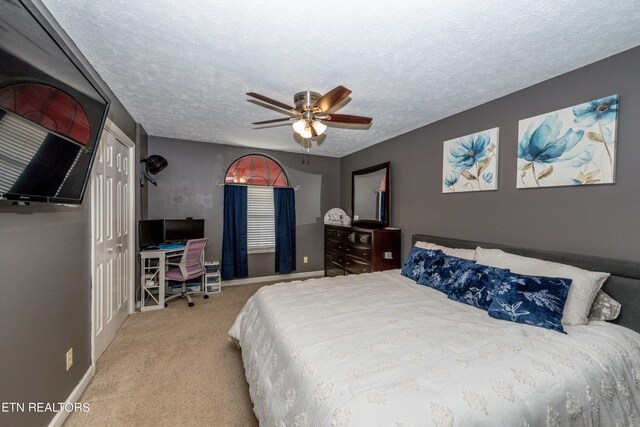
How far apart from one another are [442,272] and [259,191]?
3521 mm

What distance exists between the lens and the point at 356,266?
13.2 ft

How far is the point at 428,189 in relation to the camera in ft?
11.1

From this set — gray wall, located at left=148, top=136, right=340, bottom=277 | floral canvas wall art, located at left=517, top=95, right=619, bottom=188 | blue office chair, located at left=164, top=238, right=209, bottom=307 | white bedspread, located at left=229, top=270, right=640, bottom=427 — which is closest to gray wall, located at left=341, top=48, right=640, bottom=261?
floral canvas wall art, located at left=517, top=95, right=619, bottom=188

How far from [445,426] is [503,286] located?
1337 mm

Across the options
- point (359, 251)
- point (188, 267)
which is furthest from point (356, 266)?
point (188, 267)

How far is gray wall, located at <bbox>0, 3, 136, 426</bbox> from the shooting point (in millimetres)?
1242

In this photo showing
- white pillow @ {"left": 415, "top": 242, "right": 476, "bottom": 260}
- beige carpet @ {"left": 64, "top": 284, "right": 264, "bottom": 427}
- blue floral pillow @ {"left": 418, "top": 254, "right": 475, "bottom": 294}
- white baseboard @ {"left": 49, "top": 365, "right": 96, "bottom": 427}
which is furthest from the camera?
white pillow @ {"left": 415, "top": 242, "right": 476, "bottom": 260}

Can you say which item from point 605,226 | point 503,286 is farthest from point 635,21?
point 503,286

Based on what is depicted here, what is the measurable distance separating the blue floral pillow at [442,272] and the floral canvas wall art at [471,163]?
888 mm

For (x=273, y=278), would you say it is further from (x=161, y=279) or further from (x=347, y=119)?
(x=347, y=119)

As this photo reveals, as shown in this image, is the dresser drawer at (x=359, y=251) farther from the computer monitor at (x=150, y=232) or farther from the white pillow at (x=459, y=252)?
the computer monitor at (x=150, y=232)

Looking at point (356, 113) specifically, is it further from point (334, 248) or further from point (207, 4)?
point (334, 248)

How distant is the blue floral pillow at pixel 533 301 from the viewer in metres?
1.63

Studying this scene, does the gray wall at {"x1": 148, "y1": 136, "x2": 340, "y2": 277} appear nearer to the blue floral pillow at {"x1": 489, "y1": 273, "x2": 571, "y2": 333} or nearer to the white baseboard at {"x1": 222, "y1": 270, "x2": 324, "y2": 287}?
the white baseboard at {"x1": 222, "y1": 270, "x2": 324, "y2": 287}
